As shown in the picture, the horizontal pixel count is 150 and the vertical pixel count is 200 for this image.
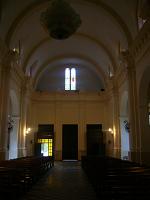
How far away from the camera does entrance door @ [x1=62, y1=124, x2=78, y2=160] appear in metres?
25.0

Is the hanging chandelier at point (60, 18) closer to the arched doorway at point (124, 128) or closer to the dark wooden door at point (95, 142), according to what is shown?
the arched doorway at point (124, 128)

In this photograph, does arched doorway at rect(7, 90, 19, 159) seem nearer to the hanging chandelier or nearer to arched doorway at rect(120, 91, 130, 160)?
arched doorway at rect(120, 91, 130, 160)

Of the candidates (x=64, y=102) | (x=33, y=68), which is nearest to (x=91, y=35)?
(x=33, y=68)

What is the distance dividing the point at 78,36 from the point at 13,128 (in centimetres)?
814

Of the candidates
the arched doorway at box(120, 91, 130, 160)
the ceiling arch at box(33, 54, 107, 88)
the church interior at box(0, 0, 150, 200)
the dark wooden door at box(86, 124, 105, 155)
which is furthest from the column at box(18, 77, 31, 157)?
the arched doorway at box(120, 91, 130, 160)

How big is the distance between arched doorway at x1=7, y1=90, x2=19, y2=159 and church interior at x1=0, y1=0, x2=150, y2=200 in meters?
0.07

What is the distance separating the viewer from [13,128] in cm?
1889

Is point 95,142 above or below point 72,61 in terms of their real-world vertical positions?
below

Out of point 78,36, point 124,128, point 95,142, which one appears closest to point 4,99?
point 78,36

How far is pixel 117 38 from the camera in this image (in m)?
17.0

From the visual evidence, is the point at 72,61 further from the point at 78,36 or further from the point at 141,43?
the point at 141,43

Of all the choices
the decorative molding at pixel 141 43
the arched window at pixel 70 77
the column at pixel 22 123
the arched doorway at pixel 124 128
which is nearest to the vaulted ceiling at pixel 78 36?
the arched window at pixel 70 77

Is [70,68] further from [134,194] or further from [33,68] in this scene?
[134,194]

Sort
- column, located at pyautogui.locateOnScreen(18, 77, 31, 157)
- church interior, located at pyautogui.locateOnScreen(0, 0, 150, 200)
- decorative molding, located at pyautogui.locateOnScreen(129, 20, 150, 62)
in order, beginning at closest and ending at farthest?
decorative molding, located at pyautogui.locateOnScreen(129, 20, 150, 62), church interior, located at pyautogui.locateOnScreen(0, 0, 150, 200), column, located at pyautogui.locateOnScreen(18, 77, 31, 157)
